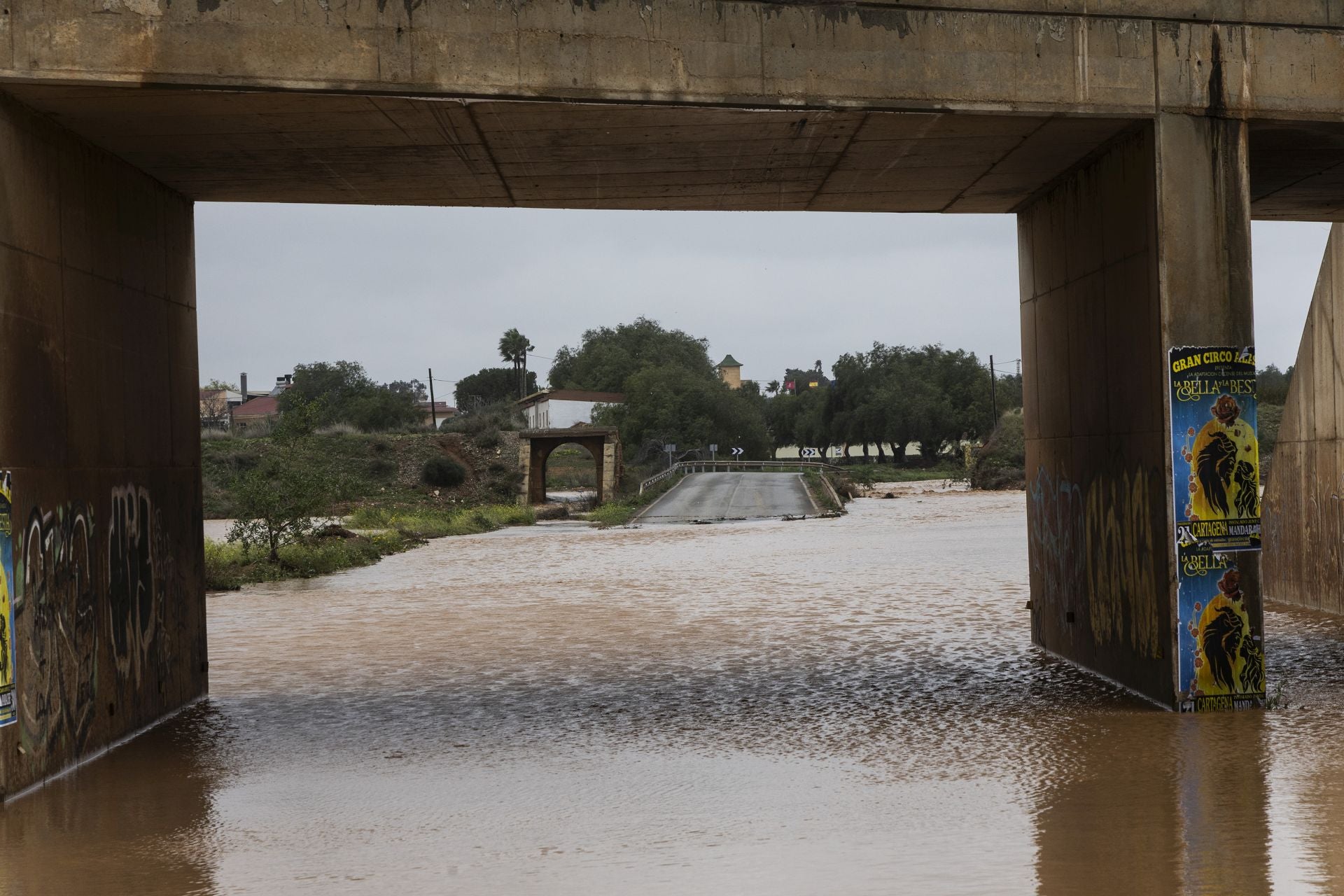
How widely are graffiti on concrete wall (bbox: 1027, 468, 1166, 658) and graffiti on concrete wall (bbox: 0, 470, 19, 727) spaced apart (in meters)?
8.21

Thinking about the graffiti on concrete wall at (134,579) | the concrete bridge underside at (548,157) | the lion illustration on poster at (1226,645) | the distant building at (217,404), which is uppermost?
the distant building at (217,404)

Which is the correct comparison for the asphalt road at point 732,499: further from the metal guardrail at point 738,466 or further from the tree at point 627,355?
the tree at point 627,355

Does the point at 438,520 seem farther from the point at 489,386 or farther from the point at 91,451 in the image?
the point at 489,386

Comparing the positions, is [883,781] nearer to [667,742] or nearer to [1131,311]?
[667,742]

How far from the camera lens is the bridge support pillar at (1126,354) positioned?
9398mm

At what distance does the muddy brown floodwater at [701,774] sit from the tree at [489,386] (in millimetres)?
120717

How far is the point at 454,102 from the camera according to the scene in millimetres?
8617

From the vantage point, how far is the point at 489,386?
136750 mm

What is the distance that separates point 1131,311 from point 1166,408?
3.44 feet

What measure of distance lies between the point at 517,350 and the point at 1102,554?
128 m

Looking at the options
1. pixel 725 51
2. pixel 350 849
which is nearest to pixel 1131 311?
pixel 725 51

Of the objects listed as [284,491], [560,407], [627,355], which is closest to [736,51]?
[284,491]

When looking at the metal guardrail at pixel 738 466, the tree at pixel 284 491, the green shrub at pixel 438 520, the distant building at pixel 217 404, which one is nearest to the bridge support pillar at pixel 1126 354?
the tree at pixel 284 491

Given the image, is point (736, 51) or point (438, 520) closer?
point (736, 51)
